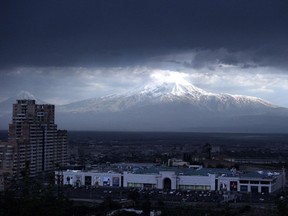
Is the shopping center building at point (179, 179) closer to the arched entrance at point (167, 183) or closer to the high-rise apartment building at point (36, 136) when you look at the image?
the arched entrance at point (167, 183)

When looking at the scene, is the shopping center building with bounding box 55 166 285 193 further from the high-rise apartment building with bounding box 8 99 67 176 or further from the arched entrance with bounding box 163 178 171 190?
the high-rise apartment building with bounding box 8 99 67 176

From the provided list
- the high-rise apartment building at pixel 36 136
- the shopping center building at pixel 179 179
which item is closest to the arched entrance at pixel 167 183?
the shopping center building at pixel 179 179

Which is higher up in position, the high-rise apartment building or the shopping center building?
the high-rise apartment building

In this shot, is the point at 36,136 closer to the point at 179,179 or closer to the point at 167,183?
the point at 167,183

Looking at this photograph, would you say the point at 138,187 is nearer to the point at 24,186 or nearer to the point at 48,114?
the point at 48,114

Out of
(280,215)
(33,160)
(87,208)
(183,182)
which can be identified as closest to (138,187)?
(183,182)

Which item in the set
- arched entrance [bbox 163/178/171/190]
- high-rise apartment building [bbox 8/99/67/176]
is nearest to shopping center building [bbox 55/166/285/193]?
arched entrance [bbox 163/178/171/190]
